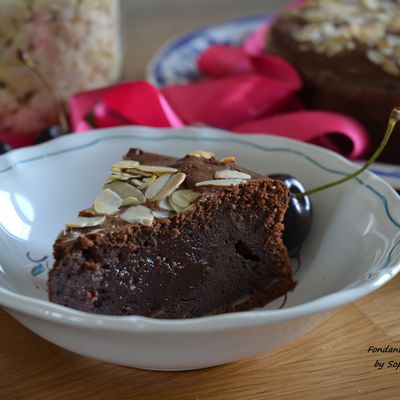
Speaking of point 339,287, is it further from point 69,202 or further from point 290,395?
point 69,202

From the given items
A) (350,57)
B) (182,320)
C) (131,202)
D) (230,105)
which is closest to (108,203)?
(131,202)

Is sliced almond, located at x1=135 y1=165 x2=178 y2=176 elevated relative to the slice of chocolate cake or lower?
elevated

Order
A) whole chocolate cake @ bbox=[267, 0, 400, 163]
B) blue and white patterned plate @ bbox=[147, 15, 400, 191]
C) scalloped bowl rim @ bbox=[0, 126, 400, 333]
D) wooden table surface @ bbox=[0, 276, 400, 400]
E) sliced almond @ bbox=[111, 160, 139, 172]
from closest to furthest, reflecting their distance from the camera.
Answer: scalloped bowl rim @ bbox=[0, 126, 400, 333]
wooden table surface @ bbox=[0, 276, 400, 400]
sliced almond @ bbox=[111, 160, 139, 172]
whole chocolate cake @ bbox=[267, 0, 400, 163]
blue and white patterned plate @ bbox=[147, 15, 400, 191]

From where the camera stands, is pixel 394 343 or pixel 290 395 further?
pixel 394 343

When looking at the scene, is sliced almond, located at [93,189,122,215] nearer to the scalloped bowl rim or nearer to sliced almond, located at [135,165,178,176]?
sliced almond, located at [135,165,178,176]

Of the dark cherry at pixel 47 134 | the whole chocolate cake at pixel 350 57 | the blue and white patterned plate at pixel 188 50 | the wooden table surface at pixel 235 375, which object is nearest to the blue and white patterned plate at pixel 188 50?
the blue and white patterned plate at pixel 188 50

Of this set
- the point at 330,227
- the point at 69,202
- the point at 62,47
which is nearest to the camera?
the point at 330,227

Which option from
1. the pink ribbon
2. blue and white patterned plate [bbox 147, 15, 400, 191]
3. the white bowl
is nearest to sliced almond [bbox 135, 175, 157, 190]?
the white bowl

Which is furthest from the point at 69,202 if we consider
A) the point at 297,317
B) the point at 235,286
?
the point at 297,317
